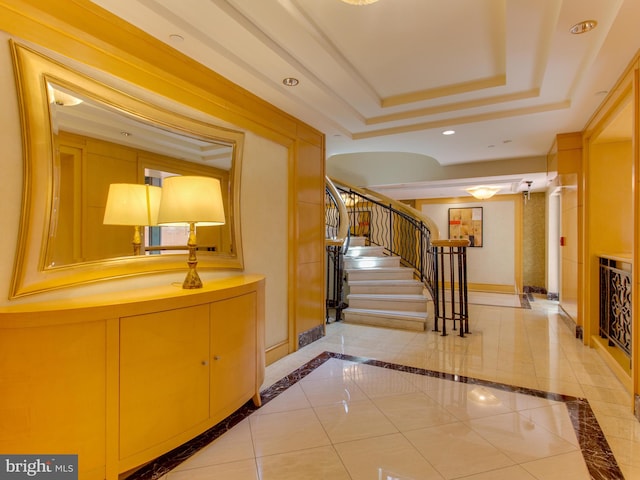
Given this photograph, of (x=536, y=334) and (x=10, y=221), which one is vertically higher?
(x=10, y=221)

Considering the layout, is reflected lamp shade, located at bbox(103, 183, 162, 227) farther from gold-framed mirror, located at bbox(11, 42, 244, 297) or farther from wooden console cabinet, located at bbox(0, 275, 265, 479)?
wooden console cabinet, located at bbox(0, 275, 265, 479)

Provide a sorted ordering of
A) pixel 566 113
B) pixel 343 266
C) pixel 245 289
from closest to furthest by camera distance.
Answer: pixel 245 289 < pixel 566 113 < pixel 343 266

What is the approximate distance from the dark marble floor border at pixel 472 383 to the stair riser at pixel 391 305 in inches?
68.1

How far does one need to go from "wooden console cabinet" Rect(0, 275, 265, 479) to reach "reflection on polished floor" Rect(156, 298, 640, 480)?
318mm

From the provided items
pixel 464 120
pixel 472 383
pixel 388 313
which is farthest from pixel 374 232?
pixel 472 383

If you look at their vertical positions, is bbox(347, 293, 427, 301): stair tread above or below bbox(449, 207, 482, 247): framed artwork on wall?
below

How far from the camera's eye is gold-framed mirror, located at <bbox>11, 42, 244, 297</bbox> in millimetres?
1648

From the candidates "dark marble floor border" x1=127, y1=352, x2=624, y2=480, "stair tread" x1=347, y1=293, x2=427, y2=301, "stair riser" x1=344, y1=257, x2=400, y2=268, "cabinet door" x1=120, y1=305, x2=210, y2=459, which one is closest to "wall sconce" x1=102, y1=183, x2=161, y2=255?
"cabinet door" x1=120, y1=305, x2=210, y2=459

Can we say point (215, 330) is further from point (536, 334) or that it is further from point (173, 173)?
point (536, 334)

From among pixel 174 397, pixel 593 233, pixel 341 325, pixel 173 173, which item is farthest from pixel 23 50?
pixel 593 233

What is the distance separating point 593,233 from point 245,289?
4.13 metres

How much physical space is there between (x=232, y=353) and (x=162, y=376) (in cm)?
51

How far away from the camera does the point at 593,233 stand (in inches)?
157

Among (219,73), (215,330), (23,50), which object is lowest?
(215,330)
